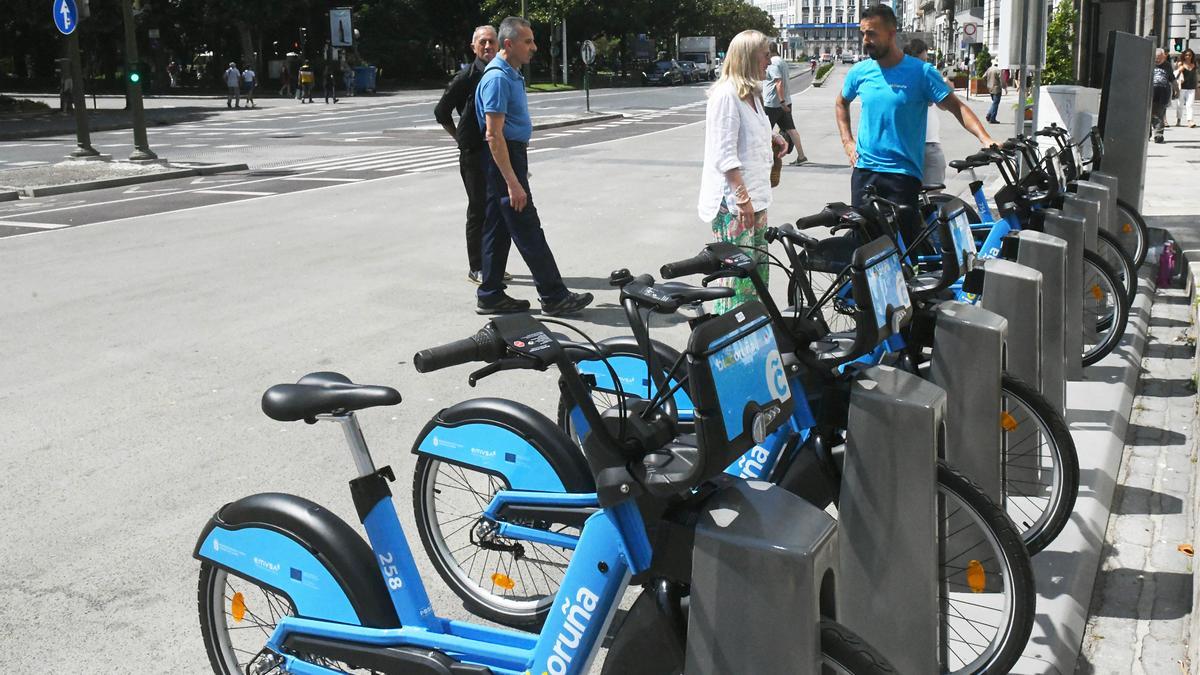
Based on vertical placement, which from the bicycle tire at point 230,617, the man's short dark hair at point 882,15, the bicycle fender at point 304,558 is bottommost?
the bicycle tire at point 230,617

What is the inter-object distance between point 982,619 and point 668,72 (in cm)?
6891

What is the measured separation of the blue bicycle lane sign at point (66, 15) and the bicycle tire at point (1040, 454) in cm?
1841

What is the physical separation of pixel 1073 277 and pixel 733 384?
452cm

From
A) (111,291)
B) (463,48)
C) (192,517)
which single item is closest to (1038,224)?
(192,517)

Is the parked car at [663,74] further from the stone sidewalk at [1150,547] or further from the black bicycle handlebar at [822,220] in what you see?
the black bicycle handlebar at [822,220]

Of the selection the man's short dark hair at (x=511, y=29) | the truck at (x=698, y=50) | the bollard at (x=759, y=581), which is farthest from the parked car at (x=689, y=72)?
the bollard at (x=759, y=581)

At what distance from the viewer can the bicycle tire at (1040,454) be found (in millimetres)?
4152

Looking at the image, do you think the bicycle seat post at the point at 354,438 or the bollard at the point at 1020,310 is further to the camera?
the bollard at the point at 1020,310

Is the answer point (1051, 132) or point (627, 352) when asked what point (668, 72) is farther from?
point (627, 352)

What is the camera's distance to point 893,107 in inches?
279

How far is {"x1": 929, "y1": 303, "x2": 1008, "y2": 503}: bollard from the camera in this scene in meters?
4.04

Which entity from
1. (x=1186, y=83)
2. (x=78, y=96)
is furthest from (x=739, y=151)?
(x=1186, y=83)

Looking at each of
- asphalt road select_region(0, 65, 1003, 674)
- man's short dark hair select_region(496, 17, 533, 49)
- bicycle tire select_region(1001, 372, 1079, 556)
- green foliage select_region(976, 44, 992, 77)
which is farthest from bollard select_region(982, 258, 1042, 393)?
green foliage select_region(976, 44, 992, 77)

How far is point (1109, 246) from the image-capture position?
7.40 meters
